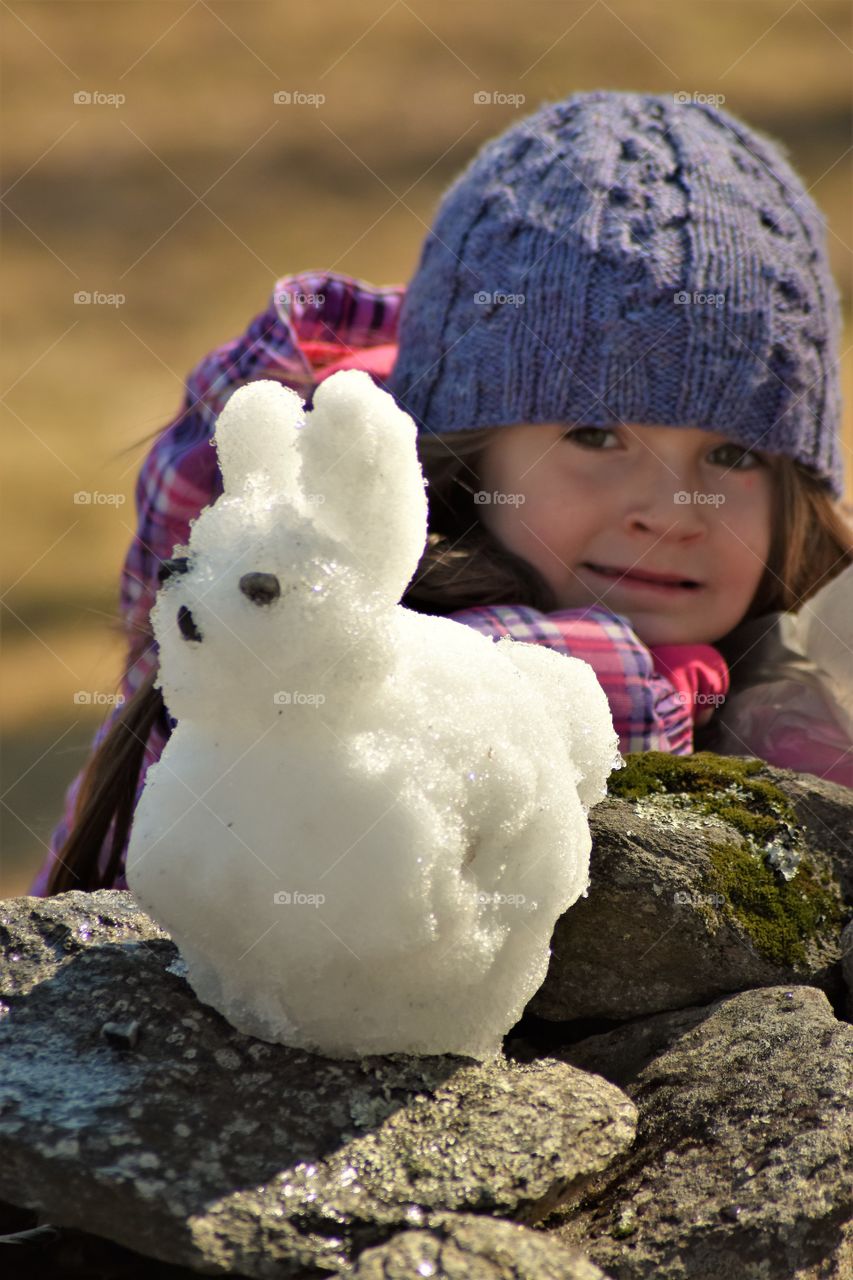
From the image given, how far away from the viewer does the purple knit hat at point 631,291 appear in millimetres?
2879

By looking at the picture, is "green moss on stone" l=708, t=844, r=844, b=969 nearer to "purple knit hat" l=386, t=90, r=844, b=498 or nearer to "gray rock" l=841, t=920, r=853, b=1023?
"gray rock" l=841, t=920, r=853, b=1023

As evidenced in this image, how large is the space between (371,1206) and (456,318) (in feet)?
6.67

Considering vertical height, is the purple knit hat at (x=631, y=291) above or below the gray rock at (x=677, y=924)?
above

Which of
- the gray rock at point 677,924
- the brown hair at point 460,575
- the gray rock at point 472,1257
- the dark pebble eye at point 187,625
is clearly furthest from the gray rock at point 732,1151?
the brown hair at point 460,575

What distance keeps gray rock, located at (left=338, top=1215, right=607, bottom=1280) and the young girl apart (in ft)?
4.57

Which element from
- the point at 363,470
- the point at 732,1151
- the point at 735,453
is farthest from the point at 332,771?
the point at 735,453

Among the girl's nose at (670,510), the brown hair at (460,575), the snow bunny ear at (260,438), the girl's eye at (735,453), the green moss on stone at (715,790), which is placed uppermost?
the snow bunny ear at (260,438)

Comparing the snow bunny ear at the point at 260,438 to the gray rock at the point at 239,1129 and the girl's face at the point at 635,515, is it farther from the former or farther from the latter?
the girl's face at the point at 635,515

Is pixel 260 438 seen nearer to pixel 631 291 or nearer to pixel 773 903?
pixel 773 903

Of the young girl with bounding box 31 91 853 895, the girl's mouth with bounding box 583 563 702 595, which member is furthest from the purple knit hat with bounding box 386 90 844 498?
the girl's mouth with bounding box 583 563 702 595

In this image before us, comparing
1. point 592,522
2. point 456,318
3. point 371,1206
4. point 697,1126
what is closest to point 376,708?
point 371,1206

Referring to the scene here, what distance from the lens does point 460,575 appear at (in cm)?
284

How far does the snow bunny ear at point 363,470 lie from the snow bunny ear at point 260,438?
6 cm

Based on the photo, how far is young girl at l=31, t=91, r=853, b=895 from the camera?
2.87 metres
